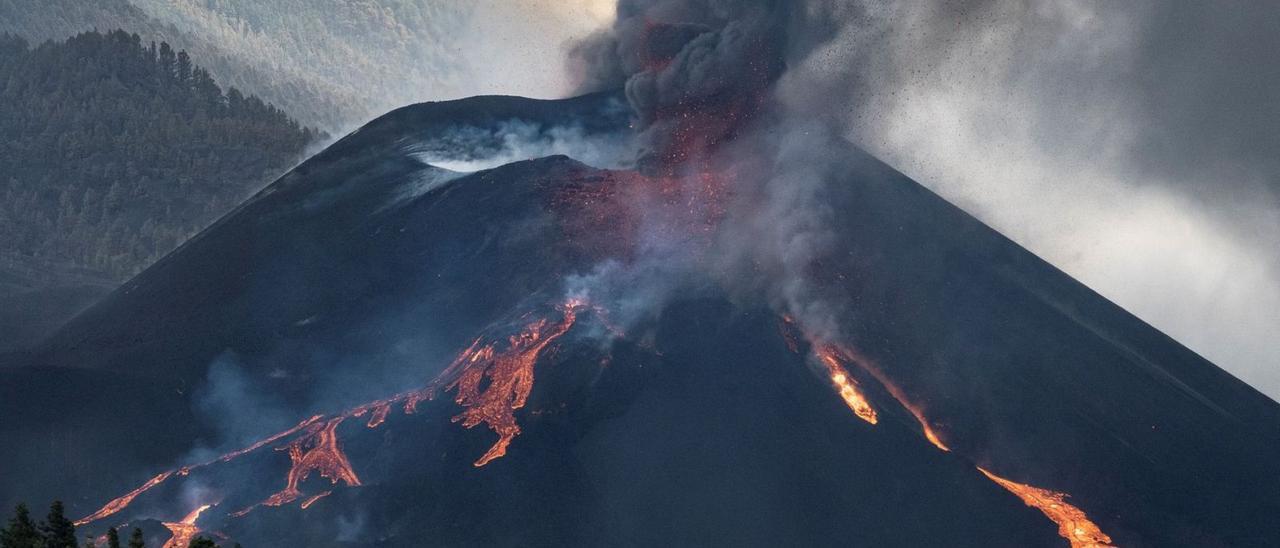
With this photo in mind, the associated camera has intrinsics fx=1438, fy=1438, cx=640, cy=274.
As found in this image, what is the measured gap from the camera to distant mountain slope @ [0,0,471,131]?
120 meters

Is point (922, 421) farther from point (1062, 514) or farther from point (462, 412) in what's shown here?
point (462, 412)

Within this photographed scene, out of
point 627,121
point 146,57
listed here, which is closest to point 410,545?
point 627,121

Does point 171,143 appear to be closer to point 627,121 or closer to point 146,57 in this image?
point 146,57

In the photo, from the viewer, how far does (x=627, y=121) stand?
46.9 metres

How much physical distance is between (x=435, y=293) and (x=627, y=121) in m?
12.7

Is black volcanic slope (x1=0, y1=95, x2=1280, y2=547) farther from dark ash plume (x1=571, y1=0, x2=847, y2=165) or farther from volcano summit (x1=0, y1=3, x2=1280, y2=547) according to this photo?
dark ash plume (x1=571, y1=0, x2=847, y2=165)

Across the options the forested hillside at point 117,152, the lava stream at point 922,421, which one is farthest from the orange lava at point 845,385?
the forested hillside at point 117,152

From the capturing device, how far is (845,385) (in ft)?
A: 114

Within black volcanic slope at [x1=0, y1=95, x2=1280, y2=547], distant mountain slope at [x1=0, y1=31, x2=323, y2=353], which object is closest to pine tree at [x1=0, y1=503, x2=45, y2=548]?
black volcanic slope at [x1=0, y1=95, x2=1280, y2=547]

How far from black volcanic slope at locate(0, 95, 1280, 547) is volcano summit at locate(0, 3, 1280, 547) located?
0.08 metres

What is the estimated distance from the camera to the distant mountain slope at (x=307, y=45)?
393ft

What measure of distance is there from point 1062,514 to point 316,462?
16.5 m

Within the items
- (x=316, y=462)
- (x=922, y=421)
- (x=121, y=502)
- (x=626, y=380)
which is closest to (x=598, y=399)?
(x=626, y=380)

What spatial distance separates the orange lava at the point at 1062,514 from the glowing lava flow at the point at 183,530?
17.3m
